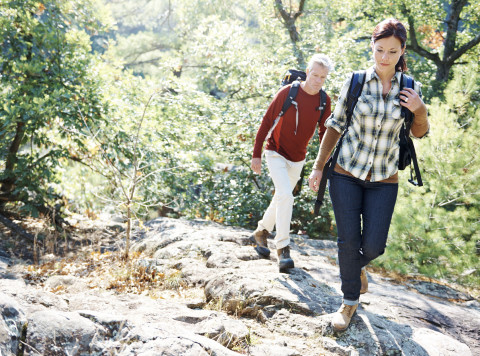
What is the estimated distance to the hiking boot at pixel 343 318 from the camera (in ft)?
9.64

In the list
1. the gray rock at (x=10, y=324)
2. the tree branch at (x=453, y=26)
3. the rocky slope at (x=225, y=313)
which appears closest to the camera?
the gray rock at (x=10, y=324)

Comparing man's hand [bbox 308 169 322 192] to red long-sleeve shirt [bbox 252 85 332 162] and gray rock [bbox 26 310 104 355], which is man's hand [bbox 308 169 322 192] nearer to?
red long-sleeve shirt [bbox 252 85 332 162]

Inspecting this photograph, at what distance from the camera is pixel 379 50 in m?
2.60

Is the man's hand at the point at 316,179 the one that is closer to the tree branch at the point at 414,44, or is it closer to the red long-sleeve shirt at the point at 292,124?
the red long-sleeve shirt at the point at 292,124

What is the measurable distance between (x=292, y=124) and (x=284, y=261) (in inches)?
52.1

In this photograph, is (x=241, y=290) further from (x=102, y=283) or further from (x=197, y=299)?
(x=102, y=283)

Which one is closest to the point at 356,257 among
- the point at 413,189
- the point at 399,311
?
the point at 399,311

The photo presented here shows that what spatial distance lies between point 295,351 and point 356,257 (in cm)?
75

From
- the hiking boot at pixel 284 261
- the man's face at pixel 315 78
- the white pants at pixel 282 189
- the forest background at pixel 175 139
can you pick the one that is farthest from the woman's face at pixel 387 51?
the forest background at pixel 175 139

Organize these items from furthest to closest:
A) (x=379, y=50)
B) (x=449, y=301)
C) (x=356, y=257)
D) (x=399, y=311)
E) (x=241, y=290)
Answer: (x=449, y=301) < (x=399, y=311) < (x=241, y=290) < (x=356, y=257) < (x=379, y=50)

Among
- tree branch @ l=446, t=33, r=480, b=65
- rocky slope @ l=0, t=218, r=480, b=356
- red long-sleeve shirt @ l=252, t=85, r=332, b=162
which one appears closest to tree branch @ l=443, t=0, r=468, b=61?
tree branch @ l=446, t=33, r=480, b=65

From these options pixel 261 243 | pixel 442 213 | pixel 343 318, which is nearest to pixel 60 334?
pixel 343 318

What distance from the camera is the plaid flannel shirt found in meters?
2.67

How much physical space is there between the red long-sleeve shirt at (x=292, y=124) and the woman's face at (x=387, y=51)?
130cm
